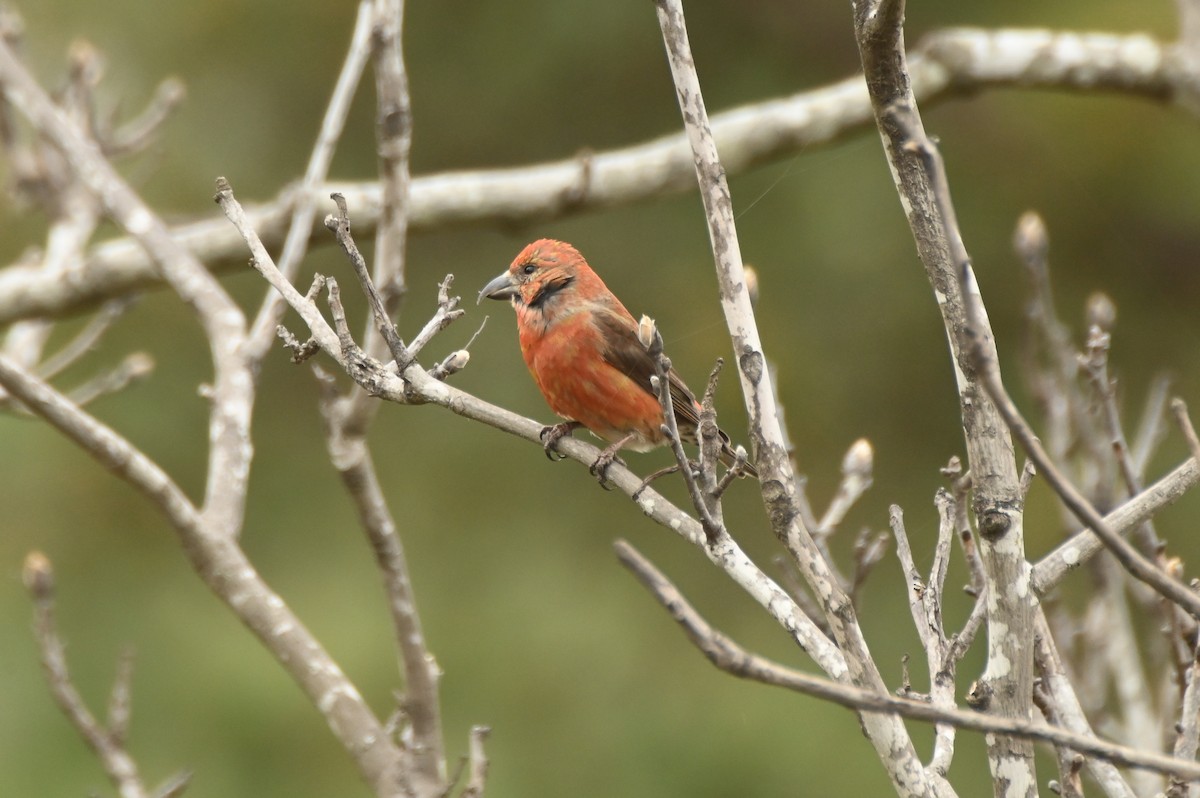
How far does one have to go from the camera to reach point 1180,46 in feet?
18.5

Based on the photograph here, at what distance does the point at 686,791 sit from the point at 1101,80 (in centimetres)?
390

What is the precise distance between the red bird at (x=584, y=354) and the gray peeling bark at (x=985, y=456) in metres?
2.04

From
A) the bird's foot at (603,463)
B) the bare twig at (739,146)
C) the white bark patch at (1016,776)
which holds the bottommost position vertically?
the white bark patch at (1016,776)

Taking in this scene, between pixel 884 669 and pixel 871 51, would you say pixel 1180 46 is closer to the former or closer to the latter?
pixel 884 669

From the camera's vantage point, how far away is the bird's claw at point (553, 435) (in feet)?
10.7

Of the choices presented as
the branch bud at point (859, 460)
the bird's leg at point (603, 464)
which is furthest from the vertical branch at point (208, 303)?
the branch bud at point (859, 460)

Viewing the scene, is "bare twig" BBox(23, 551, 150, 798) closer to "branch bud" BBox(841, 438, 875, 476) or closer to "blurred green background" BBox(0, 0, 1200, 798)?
"branch bud" BBox(841, 438, 875, 476)

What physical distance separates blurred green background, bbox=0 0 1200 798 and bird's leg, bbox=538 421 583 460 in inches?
93.3

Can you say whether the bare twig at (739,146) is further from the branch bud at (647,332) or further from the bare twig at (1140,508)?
the bare twig at (1140,508)

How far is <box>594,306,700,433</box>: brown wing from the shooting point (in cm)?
462

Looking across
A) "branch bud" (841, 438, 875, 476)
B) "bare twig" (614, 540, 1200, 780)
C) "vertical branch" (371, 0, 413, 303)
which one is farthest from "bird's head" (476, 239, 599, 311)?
"bare twig" (614, 540, 1200, 780)

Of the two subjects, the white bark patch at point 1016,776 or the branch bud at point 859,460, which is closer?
the white bark patch at point 1016,776

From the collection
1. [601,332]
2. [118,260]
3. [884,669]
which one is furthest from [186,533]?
[884,669]

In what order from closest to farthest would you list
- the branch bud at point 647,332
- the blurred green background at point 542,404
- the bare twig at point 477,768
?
the branch bud at point 647,332, the bare twig at point 477,768, the blurred green background at point 542,404
